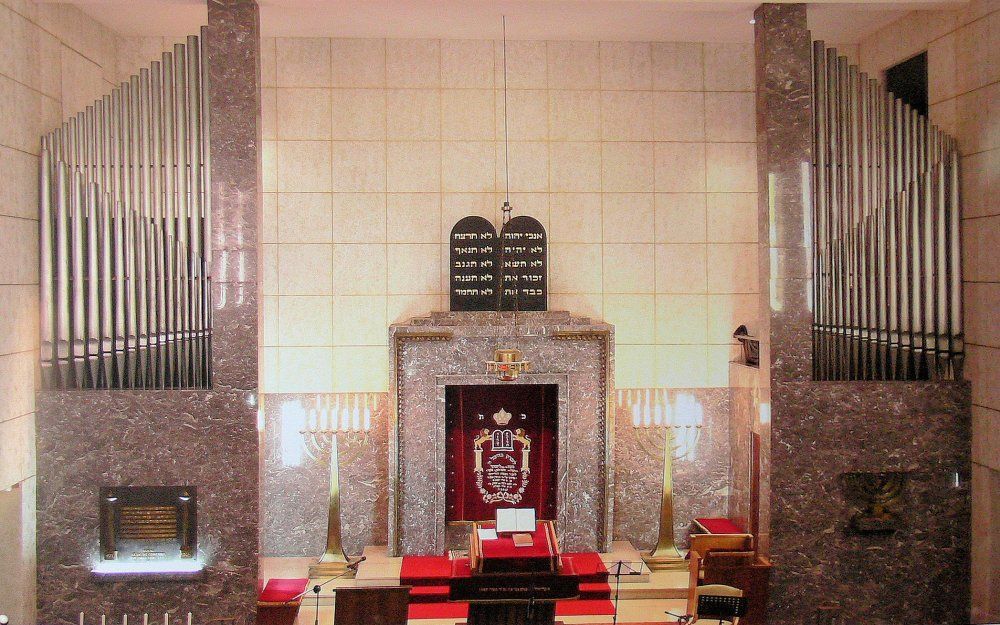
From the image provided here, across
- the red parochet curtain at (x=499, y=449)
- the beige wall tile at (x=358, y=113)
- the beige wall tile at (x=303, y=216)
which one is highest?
the beige wall tile at (x=358, y=113)

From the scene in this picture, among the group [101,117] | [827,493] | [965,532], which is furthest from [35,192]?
[965,532]

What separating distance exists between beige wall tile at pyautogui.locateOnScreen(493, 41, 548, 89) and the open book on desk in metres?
4.42

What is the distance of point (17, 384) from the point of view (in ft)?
21.7

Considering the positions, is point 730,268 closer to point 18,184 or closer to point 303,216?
point 303,216

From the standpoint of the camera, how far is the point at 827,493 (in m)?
7.26

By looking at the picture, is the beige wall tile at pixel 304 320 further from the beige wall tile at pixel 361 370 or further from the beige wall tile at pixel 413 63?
the beige wall tile at pixel 413 63

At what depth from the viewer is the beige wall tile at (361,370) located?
873 cm

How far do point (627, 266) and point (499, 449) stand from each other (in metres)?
2.39

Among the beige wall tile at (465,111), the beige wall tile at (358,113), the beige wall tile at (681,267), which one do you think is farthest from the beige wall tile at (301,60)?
the beige wall tile at (681,267)

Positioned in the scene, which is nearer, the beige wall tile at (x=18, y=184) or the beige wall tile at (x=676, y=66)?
the beige wall tile at (x=18, y=184)

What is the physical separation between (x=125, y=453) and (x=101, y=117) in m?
2.86

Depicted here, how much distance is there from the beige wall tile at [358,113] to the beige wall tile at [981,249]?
5.67 metres

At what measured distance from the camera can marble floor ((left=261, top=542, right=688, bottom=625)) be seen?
729 cm

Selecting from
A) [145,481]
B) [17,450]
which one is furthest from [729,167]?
[17,450]
